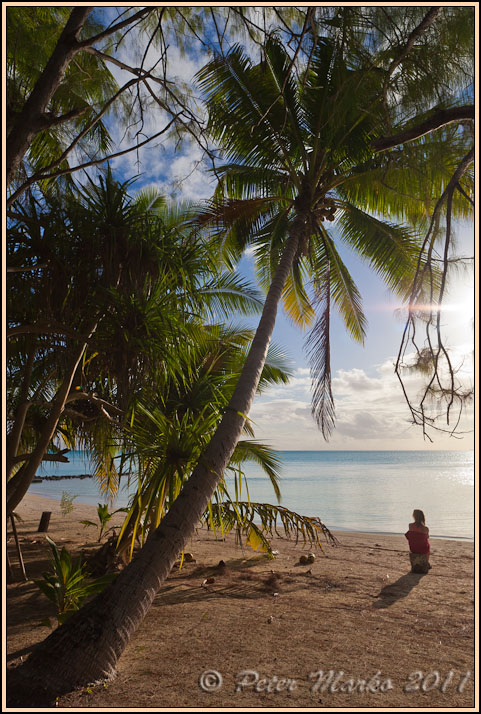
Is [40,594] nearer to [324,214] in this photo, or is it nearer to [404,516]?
[324,214]

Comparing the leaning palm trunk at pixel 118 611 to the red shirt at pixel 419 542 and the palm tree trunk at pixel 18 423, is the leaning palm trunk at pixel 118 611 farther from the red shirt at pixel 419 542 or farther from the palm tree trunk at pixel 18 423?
the red shirt at pixel 419 542

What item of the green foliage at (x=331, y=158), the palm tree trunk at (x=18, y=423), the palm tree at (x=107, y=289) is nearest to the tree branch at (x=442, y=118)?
the green foliage at (x=331, y=158)

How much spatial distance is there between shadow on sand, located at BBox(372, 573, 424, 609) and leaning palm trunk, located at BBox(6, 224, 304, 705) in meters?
2.84

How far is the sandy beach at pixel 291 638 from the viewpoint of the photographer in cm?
302

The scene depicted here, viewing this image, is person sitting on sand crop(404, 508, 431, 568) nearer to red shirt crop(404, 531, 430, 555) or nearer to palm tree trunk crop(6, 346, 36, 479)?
red shirt crop(404, 531, 430, 555)

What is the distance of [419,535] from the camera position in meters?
6.61

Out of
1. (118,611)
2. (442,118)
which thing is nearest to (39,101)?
(442,118)

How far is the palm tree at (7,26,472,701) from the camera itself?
311 centimetres

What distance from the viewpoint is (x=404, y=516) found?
17141mm

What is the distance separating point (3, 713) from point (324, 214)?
6.48 metres

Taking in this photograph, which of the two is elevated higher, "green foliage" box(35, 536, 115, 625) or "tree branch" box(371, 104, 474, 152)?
"tree branch" box(371, 104, 474, 152)

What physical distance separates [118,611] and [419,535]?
500 cm

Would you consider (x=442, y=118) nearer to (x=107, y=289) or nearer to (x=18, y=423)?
(x=107, y=289)

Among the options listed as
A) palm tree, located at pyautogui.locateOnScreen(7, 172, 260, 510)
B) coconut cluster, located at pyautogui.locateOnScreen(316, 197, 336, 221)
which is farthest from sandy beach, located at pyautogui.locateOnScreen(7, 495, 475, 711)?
coconut cluster, located at pyautogui.locateOnScreen(316, 197, 336, 221)
